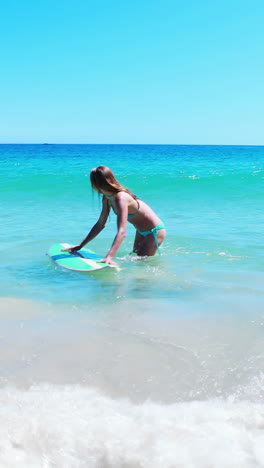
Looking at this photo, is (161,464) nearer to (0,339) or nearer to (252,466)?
(252,466)

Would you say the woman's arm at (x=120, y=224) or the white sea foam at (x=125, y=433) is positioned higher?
the woman's arm at (x=120, y=224)

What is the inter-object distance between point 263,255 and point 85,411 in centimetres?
397

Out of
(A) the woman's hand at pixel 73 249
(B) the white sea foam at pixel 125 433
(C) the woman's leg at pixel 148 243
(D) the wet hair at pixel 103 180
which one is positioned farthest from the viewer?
(C) the woman's leg at pixel 148 243

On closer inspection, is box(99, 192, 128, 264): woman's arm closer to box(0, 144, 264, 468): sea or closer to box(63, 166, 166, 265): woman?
box(63, 166, 166, 265): woman

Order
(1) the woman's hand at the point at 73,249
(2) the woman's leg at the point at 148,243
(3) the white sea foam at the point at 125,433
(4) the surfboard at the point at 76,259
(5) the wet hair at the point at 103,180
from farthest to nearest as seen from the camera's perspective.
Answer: (2) the woman's leg at the point at 148,243 < (1) the woman's hand at the point at 73,249 < (4) the surfboard at the point at 76,259 < (5) the wet hair at the point at 103,180 < (3) the white sea foam at the point at 125,433

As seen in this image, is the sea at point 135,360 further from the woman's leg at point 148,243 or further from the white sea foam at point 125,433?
the woman's leg at point 148,243

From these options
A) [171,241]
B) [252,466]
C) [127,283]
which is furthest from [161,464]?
[171,241]


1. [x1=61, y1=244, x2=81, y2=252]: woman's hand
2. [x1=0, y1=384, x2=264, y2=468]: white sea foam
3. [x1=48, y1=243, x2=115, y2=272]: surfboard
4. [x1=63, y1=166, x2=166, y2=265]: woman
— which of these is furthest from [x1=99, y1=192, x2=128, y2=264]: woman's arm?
[x1=0, y1=384, x2=264, y2=468]: white sea foam

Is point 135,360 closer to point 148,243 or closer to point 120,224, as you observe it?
point 120,224

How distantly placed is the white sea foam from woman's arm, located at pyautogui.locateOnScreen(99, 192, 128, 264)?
2429mm

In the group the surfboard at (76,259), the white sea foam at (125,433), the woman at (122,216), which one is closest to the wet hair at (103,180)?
the woman at (122,216)

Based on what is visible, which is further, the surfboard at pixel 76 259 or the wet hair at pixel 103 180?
the surfboard at pixel 76 259

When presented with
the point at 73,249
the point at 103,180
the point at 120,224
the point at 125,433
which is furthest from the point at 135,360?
the point at 73,249

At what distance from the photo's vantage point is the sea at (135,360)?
79.0 inches
